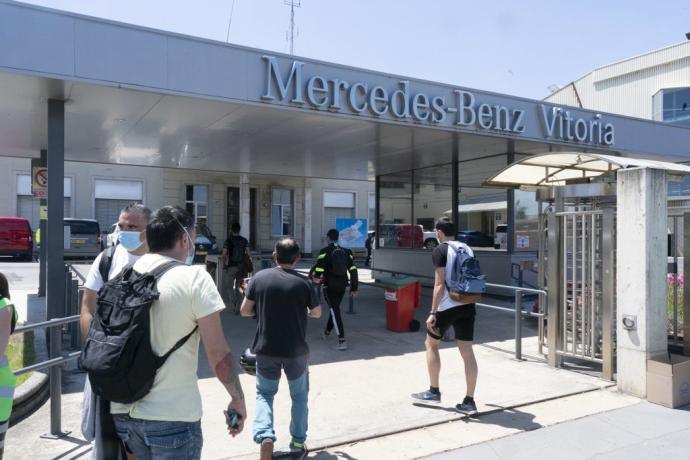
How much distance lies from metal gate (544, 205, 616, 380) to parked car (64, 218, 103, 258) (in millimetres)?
19612

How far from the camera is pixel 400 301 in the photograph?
8.52 m

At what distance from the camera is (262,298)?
384 centimetres

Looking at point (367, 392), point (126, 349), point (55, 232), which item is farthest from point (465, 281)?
point (55, 232)

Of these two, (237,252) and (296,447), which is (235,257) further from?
(296,447)

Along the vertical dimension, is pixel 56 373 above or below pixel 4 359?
below

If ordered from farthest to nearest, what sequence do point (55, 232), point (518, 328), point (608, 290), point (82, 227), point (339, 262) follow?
1. point (82, 227)
2. point (339, 262)
3. point (518, 328)
4. point (55, 232)
5. point (608, 290)

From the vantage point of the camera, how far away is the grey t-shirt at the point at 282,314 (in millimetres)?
3766

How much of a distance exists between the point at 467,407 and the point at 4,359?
12.3 ft

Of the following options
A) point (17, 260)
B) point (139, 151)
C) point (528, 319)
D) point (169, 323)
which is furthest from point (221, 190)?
point (169, 323)

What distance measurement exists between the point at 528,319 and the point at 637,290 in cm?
452

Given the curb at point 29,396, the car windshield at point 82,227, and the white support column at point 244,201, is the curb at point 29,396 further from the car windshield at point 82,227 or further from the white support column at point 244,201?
the white support column at point 244,201

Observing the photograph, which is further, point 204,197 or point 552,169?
point 204,197

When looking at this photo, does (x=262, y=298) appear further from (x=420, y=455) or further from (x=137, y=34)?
(x=137, y=34)

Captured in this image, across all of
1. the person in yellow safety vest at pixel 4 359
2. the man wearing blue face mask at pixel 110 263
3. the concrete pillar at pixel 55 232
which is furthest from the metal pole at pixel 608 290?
the concrete pillar at pixel 55 232
